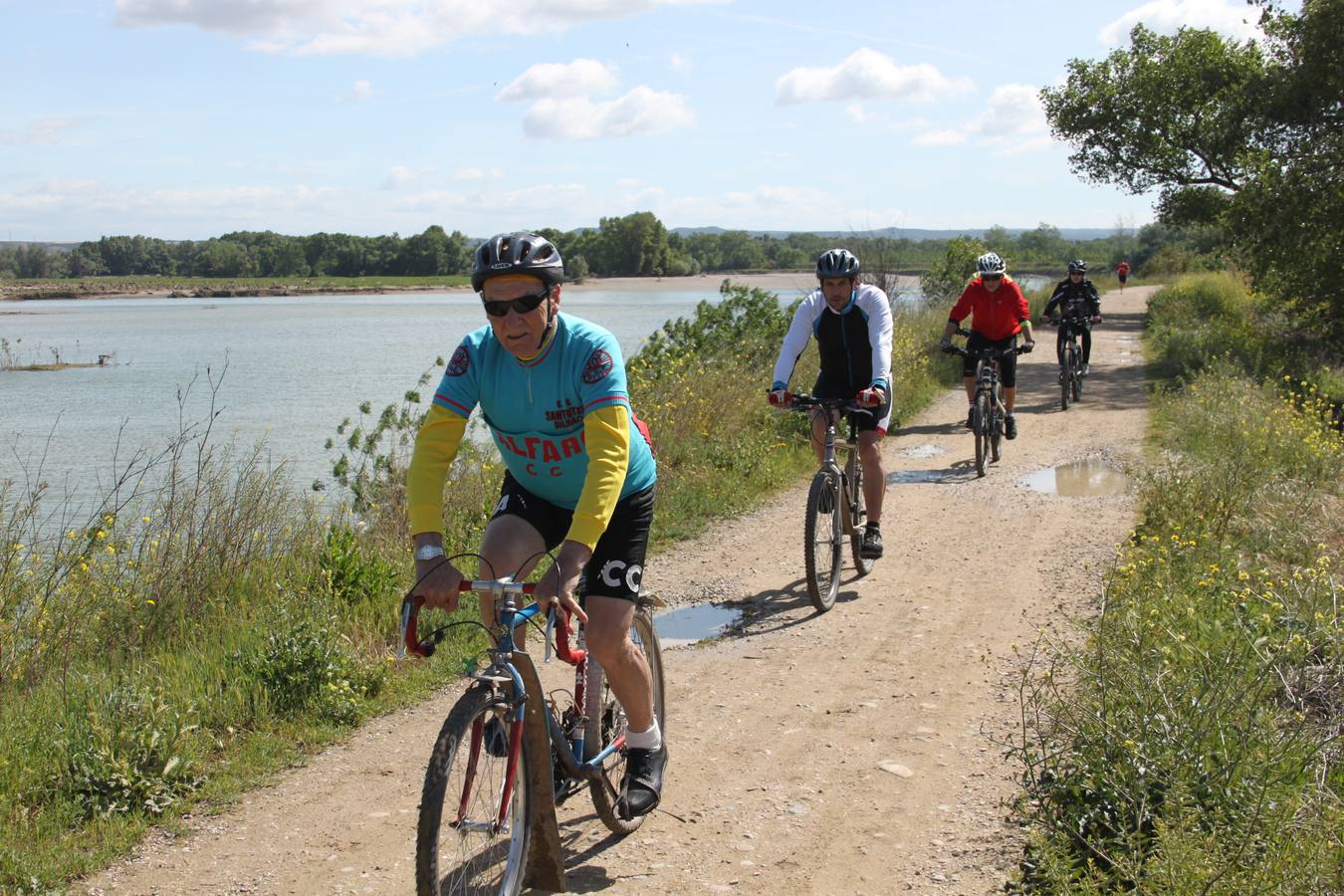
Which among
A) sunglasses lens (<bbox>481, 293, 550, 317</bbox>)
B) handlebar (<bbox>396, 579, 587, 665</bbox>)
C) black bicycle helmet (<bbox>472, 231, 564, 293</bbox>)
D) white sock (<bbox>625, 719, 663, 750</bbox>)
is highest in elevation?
black bicycle helmet (<bbox>472, 231, 564, 293</bbox>)

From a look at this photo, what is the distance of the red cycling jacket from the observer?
1276 centimetres

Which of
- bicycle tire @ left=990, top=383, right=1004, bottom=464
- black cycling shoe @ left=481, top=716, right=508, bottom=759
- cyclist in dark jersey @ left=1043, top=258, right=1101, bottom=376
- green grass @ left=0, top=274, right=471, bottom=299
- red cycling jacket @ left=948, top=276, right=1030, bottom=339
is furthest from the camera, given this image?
green grass @ left=0, top=274, right=471, bottom=299

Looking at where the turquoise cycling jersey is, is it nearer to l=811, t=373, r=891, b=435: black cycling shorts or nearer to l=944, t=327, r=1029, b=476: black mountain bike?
l=811, t=373, r=891, b=435: black cycling shorts

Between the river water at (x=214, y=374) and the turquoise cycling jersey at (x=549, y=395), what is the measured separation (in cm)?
431

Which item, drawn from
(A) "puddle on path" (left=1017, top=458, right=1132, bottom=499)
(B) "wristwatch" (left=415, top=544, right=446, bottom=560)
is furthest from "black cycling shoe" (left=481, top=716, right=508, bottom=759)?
(A) "puddle on path" (left=1017, top=458, right=1132, bottom=499)

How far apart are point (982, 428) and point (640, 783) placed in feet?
28.0

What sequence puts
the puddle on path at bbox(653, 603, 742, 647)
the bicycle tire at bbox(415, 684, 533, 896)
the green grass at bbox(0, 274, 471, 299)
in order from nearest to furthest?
1. the bicycle tire at bbox(415, 684, 533, 896)
2. the puddle on path at bbox(653, 603, 742, 647)
3. the green grass at bbox(0, 274, 471, 299)

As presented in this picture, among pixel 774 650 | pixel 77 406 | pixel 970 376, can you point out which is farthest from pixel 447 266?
pixel 774 650

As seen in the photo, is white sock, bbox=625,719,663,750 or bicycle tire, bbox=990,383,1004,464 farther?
bicycle tire, bbox=990,383,1004,464

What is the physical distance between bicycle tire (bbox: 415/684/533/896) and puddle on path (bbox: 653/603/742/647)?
3.19 meters

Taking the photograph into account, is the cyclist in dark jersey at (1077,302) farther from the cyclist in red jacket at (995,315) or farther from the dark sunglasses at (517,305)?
the dark sunglasses at (517,305)

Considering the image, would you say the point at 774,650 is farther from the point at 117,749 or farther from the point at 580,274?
the point at 580,274

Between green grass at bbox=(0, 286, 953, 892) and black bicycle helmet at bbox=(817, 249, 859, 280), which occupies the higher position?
black bicycle helmet at bbox=(817, 249, 859, 280)

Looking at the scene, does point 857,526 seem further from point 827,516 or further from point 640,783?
point 640,783
